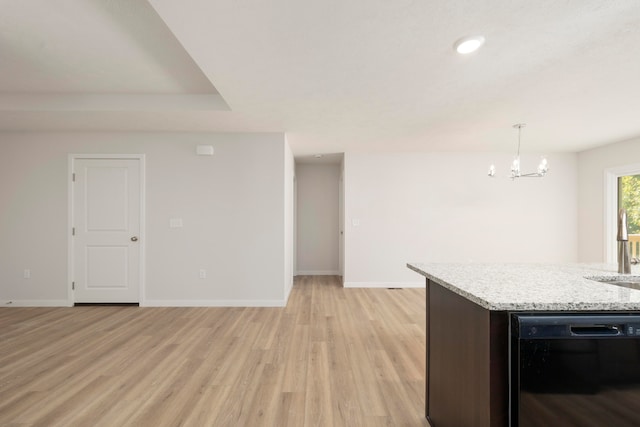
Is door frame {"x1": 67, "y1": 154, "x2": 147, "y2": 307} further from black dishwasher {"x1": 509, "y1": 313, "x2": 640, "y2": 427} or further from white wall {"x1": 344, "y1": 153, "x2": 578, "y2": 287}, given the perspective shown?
black dishwasher {"x1": 509, "y1": 313, "x2": 640, "y2": 427}

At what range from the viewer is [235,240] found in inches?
162

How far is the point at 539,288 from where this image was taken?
1302 mm

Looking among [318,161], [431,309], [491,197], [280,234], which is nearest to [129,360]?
[280,234]

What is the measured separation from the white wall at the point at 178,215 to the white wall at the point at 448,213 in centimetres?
173

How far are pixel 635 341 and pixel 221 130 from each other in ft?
13.6

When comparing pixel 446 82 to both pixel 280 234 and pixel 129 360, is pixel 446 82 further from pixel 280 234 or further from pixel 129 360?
pixel 129 360

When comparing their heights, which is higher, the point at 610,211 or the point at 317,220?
the point at 610,211

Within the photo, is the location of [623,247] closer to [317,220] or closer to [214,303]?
[214,303]

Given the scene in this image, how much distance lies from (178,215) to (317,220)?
3015 mm

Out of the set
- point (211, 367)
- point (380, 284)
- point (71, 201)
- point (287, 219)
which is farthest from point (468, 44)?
point (71, 201)

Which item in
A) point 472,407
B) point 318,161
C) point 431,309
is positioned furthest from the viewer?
point 318,161

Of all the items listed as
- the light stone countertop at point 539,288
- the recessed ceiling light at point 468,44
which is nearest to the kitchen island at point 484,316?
the light stone countertop at point 539,288

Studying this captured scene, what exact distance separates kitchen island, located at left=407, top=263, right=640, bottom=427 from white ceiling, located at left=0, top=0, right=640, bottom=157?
1.43m

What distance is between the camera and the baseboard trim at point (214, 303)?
4055 mm
